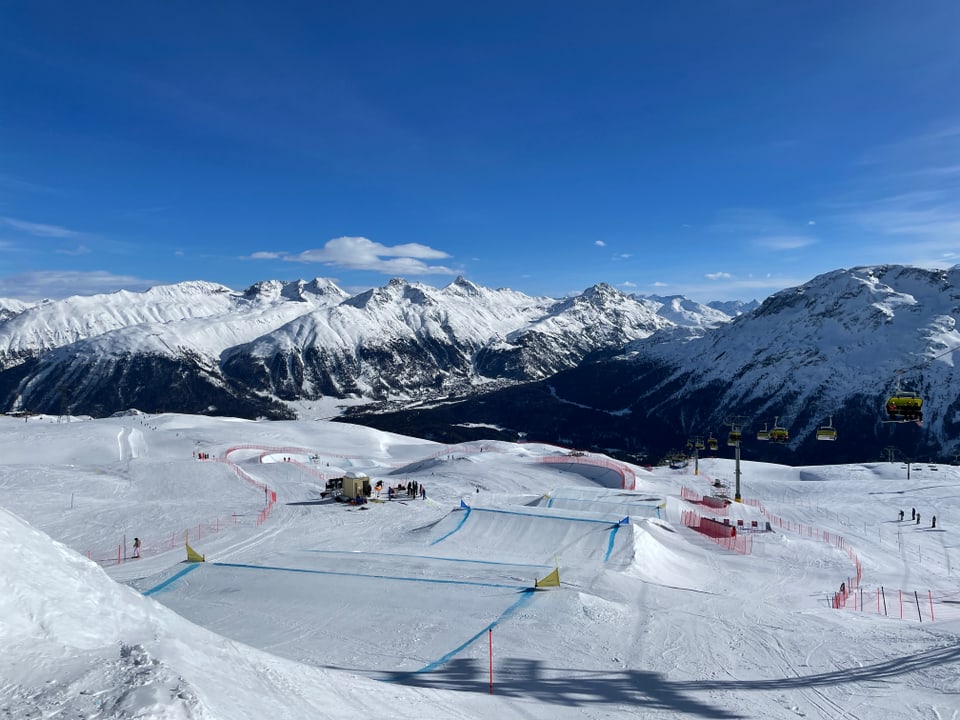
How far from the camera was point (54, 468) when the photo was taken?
48.9m

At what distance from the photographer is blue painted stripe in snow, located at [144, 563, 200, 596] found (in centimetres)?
2239

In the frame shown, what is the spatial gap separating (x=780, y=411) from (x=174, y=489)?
572 ft

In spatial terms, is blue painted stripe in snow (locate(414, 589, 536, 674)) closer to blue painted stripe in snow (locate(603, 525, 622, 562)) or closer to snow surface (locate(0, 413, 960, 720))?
snow surface (locate(0, 413, 960, 720))

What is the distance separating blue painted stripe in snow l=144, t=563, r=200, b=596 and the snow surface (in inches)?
7.0

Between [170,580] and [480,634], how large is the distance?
1349 centimetres

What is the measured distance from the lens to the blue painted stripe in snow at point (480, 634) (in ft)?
49.8

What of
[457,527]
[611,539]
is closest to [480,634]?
[611,539]

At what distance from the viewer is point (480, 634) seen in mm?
17234

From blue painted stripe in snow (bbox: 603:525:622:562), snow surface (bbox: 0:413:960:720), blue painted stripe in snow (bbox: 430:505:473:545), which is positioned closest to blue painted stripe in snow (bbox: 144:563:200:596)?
snow surface (bbox: 0:413:960:720)

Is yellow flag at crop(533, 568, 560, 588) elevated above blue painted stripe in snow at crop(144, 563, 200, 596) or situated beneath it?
elevated above

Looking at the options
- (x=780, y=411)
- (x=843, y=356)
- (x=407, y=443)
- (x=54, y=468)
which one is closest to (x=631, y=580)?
(x=54, y=468)

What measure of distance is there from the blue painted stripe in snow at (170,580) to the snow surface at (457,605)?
7.0 inches

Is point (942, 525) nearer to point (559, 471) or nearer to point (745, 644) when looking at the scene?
point (559, 471)

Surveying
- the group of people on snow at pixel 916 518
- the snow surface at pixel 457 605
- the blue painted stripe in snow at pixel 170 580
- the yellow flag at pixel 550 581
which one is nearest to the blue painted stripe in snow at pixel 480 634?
the snow surface at pixel 457 605
